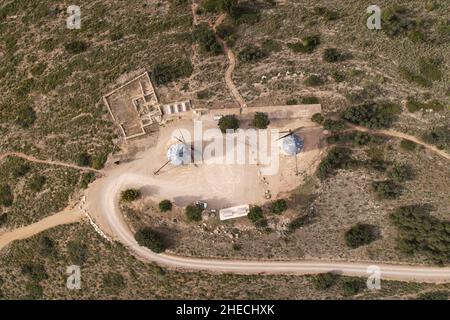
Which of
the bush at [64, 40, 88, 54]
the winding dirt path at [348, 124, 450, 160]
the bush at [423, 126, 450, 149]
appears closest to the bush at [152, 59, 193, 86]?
the bush at [64, 40, 88, 54]

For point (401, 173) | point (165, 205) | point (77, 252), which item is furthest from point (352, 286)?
point (77, 252)

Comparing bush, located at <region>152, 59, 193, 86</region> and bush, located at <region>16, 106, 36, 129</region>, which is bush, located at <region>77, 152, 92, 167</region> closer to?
bush, located at <region>16, 106, 36, 129</region>

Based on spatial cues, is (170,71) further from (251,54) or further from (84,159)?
(84,159)

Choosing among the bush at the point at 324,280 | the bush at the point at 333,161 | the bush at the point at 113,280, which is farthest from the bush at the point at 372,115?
the bush at the point at 113,280

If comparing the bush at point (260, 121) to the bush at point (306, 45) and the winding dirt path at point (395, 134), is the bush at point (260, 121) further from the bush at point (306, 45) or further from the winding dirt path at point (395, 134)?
the winding dirt path at point (395, 134)

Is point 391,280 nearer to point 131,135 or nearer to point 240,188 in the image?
point 240,188
